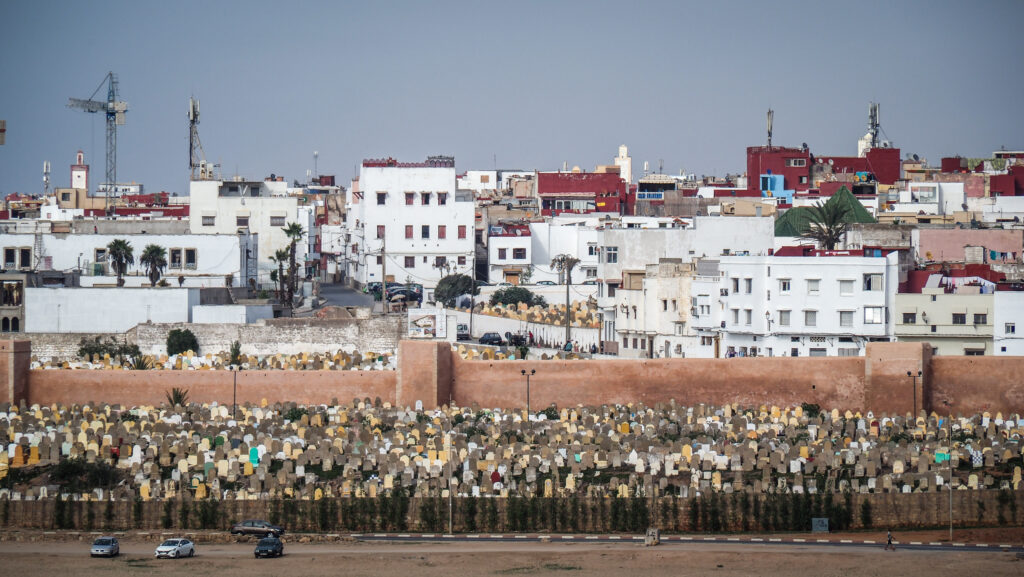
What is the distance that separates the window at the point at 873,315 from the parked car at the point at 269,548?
23.9m

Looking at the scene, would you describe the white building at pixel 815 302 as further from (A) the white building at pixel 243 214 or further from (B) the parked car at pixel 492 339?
(A) the white building at pixel 243 214

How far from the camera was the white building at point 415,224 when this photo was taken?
7712cm

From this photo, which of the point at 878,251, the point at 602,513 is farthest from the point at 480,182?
the point at 602,513

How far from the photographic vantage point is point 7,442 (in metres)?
46.3

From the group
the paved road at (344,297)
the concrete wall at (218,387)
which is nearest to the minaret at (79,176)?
the paved road at (344,297)

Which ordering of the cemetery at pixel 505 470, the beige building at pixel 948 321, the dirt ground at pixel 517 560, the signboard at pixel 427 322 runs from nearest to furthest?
1. the dirt ground at pixel 517 560
2. the cemetery at pixel 505 470
3. the beige building at pixel 948 321
4. the signboard at pixel 427 322

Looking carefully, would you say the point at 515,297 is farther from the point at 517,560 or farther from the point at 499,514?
the point at 517,560

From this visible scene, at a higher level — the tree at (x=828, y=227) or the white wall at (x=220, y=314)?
the tree at (x=828, y=227)

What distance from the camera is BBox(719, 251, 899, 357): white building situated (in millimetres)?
55125

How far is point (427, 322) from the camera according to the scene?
2389 inches

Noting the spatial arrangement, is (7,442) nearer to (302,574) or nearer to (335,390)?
(335,390)

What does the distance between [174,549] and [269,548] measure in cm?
201

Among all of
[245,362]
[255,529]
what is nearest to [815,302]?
[245,362]

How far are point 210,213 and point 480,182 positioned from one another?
44.2m
